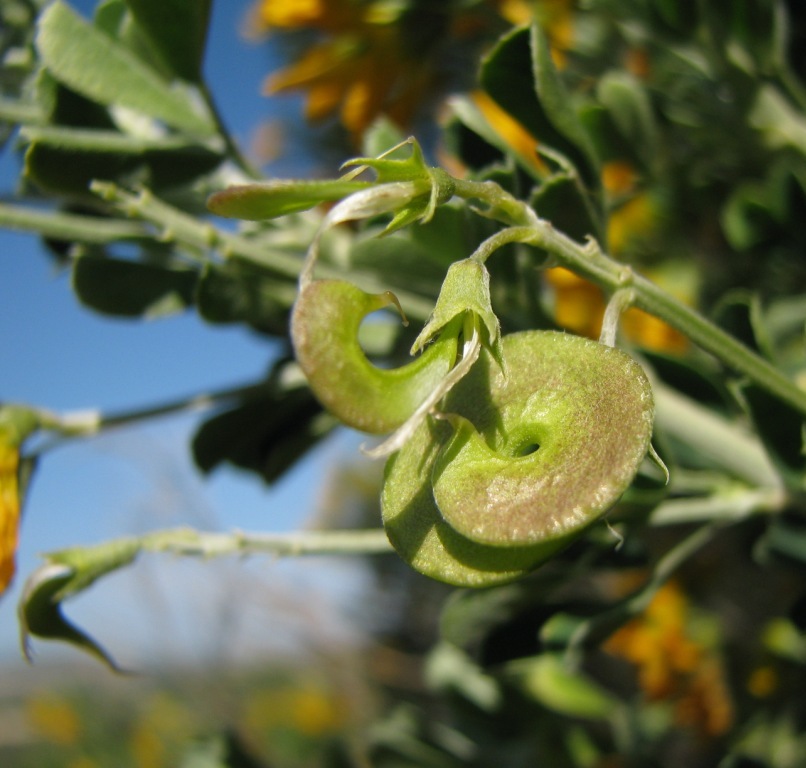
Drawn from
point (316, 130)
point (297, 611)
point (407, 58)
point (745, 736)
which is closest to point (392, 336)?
point (407, 58)

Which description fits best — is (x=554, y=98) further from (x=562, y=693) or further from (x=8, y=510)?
(x=562, y=693)

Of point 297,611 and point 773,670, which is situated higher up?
point 773,670

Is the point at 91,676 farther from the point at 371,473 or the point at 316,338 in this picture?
the point at 316,338

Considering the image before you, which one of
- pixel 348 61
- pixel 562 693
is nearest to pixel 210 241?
pixel 348 61

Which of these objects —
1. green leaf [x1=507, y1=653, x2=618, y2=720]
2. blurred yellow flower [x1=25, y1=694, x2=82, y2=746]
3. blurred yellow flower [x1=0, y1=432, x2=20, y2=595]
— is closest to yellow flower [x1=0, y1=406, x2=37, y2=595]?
blurred yellow flower [x1=0, y1=432, x2=20, y2=595]

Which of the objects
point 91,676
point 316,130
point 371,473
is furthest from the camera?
point 91,676

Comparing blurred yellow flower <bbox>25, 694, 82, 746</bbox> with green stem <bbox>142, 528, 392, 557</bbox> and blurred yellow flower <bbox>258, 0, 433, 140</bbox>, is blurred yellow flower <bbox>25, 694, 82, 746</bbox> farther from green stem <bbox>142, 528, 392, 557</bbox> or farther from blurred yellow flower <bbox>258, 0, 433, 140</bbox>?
green stem <bbox>142, 528, 392, 557</bbox>

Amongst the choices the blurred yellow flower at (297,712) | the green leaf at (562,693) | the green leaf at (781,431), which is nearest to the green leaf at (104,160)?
the green leaf at (781,431)
